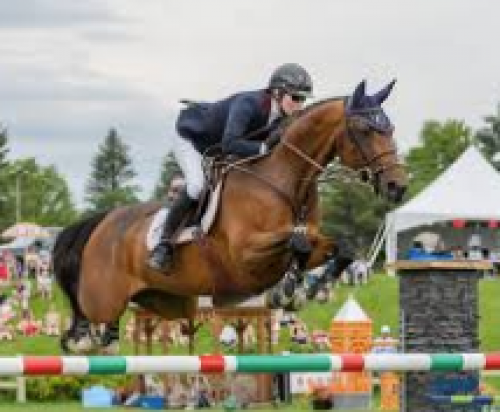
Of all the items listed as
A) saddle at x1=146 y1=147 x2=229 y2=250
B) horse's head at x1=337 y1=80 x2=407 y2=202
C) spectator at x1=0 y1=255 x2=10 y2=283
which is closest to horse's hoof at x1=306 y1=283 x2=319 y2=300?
horse's head at x1=337 y1=80 x2=407 y2=202

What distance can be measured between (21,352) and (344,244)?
1626cm

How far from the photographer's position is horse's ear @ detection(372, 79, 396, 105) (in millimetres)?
9591

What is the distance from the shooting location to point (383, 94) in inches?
380

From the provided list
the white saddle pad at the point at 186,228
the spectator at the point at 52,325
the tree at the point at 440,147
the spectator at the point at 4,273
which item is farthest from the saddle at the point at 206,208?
the tree at the point at 440,147

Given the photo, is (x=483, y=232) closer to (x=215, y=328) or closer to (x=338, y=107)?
(x=215, y=328)

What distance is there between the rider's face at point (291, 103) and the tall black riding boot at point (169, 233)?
3.23 feet

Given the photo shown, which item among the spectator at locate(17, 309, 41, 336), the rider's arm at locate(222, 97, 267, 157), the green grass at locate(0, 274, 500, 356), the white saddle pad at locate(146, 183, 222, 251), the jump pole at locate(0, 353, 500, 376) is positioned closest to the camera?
the jump pole at locate(0, 353, 500, 376)

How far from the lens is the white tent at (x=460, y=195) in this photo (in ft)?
99.3

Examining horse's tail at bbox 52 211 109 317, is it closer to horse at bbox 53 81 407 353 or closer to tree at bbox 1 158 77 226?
horse at bbox 53 81 407 353

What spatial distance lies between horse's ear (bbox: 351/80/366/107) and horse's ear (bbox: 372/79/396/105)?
0.26 ft

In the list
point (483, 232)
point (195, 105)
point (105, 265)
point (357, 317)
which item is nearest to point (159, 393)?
point (357, 317)

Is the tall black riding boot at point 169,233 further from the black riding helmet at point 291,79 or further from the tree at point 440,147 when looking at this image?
the tree at point 440,147

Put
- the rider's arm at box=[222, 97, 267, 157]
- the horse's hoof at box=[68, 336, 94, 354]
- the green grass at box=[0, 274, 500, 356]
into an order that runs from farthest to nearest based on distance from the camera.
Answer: the green grass at box=[0, 274, 500, 356], the horse's hoof at box=[68, 336, 94, 354], the rider's arm at box=[222, 97, 267, 157]

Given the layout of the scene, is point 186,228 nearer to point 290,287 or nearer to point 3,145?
point 290,287
